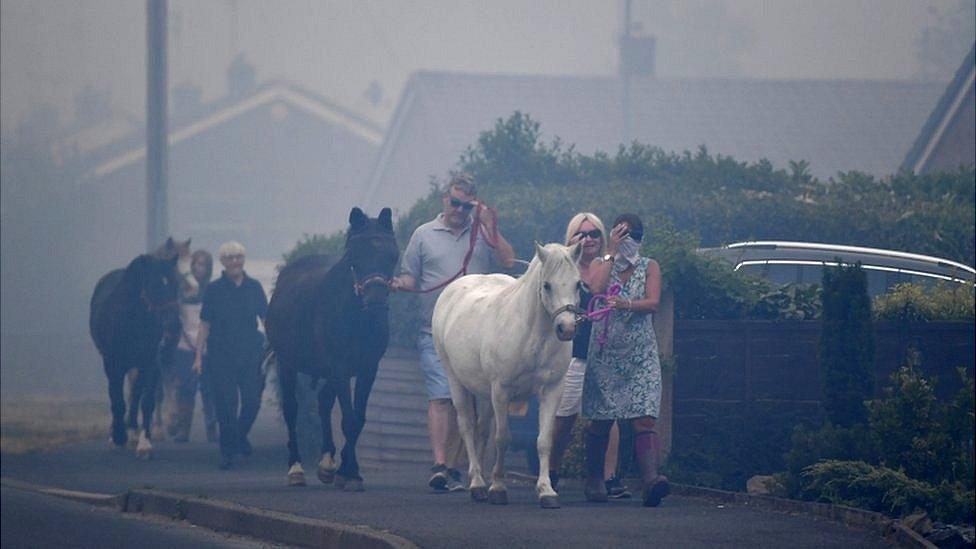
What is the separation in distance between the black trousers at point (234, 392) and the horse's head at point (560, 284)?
267 inches

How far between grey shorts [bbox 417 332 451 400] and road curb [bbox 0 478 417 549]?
1.85 metres

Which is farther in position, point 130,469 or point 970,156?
point 970,156

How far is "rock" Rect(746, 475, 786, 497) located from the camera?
1212 cm

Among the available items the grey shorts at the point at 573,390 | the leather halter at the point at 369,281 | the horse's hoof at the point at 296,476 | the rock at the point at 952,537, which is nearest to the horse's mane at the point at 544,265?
the grey shorts at the point at 573,390

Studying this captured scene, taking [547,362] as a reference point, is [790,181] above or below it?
above

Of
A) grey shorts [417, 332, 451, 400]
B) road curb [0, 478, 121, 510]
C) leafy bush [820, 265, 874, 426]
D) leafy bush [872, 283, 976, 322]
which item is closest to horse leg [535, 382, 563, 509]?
grey shorts [417, 332, 451, 400]

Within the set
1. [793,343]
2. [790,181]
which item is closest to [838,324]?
[793,343]

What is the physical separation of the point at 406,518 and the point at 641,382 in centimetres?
202

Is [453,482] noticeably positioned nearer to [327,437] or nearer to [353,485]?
[353,485]

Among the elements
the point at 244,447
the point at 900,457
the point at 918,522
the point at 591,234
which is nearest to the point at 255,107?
the point at 244,447

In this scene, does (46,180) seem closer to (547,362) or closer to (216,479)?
(216,479)

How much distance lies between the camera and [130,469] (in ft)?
58.6

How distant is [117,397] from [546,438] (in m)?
8.47

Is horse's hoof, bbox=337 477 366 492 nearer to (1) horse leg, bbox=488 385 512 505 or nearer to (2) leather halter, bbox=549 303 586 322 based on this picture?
(1) horse leg, bbox=488 385 512 505
